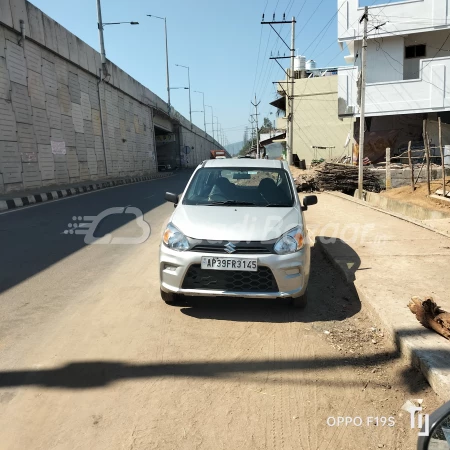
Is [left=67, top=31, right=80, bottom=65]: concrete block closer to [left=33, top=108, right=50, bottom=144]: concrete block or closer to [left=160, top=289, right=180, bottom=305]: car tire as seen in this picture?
[left=33, top=108, right=50, bottom=144]: concrete block

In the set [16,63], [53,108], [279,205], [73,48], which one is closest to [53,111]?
[53,108]

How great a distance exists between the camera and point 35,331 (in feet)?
11.3

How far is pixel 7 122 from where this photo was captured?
14.5 metres

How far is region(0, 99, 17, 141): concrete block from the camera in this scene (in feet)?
46.5

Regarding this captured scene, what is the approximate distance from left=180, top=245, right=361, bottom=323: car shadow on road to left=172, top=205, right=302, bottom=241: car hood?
0.79 metres

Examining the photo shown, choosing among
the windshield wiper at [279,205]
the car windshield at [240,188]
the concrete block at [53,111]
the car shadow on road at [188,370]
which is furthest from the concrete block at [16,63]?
the car shadow on road at [188,370]

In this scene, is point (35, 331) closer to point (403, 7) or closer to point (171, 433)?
point (171, 433)

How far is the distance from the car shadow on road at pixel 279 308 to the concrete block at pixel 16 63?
14944 mm

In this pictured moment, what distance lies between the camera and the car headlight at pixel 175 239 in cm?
371

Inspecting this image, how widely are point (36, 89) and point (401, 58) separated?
55.9ft

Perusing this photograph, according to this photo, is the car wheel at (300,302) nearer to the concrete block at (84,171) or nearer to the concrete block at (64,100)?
the concrete block at (64,100)

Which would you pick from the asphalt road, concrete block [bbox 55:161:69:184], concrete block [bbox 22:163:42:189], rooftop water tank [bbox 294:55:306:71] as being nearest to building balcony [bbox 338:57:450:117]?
concrete block [bbox 55:161:69:184]

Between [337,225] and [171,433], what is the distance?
21.7 ft

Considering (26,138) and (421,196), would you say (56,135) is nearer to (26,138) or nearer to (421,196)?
(26,138)
